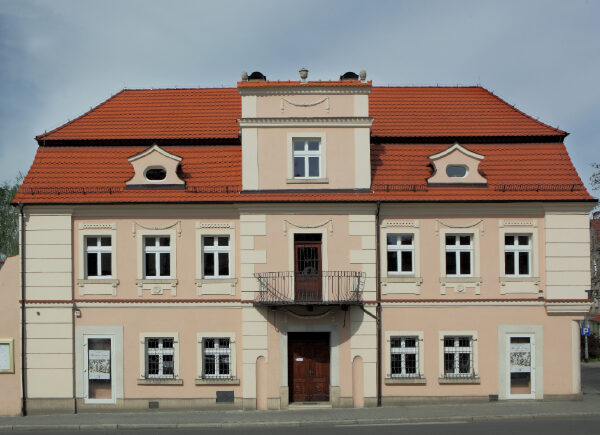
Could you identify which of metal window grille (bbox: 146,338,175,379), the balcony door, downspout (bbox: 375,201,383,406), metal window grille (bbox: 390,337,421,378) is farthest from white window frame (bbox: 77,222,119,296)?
metal window grille (bbox: 390,337,421,378)

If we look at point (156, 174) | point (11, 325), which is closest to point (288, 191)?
point (156, 174)

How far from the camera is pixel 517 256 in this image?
20.1 meters

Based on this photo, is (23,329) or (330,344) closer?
(330,344)

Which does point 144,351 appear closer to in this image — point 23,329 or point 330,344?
point 23,329

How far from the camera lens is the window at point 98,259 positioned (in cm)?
2006

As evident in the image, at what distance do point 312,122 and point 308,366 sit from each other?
741cm

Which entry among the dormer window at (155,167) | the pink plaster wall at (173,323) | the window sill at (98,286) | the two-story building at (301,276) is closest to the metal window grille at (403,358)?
the two-story building at (301,276)

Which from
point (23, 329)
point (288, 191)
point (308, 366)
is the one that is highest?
point (288, 191)

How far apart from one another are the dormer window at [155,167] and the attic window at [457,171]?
835cm

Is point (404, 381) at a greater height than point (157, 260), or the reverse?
point (157, 260)

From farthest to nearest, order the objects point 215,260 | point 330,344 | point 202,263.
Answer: point 215,260 < point 202,263 < point 330,344

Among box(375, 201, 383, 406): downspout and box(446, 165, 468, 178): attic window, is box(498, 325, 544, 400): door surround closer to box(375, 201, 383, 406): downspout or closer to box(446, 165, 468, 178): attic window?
box(375, 201, 383, 406): downspout

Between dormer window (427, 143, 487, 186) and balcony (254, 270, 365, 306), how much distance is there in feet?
13.3

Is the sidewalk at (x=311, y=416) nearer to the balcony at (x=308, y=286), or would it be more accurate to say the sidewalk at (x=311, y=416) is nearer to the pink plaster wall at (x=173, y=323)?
the pink plaster wall at (x=173, y=323)
